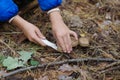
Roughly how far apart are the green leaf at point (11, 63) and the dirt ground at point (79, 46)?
0.11ft

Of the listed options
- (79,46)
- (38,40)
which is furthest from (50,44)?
(79,46)

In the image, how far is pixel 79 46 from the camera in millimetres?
1939

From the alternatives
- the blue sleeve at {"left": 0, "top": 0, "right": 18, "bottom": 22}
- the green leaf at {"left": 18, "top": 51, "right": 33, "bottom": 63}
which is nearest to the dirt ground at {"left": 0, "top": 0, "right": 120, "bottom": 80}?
the green leaf at {"left": 18, "top": 51, "right": 33, "bottom": 63}

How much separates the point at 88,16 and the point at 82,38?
0.39 metres

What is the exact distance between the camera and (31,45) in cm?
196

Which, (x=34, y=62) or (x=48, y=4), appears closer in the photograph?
(x=34, y=62)

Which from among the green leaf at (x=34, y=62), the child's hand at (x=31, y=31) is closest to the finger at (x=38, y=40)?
the child's hand at (x=31, y=31)

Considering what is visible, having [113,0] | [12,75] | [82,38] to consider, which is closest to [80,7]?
[113,0]

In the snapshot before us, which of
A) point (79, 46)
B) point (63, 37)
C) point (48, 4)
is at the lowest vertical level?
point (79, 46)

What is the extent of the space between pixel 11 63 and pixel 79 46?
43cm

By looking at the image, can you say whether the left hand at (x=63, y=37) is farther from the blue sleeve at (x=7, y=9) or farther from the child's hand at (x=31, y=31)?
the blue sleeve at (x=7, y=9)

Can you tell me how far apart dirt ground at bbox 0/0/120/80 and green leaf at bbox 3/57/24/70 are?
1.4 inches

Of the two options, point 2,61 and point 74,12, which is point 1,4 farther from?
point 74,12

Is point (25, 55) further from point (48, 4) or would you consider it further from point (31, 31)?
point (48, 4)
